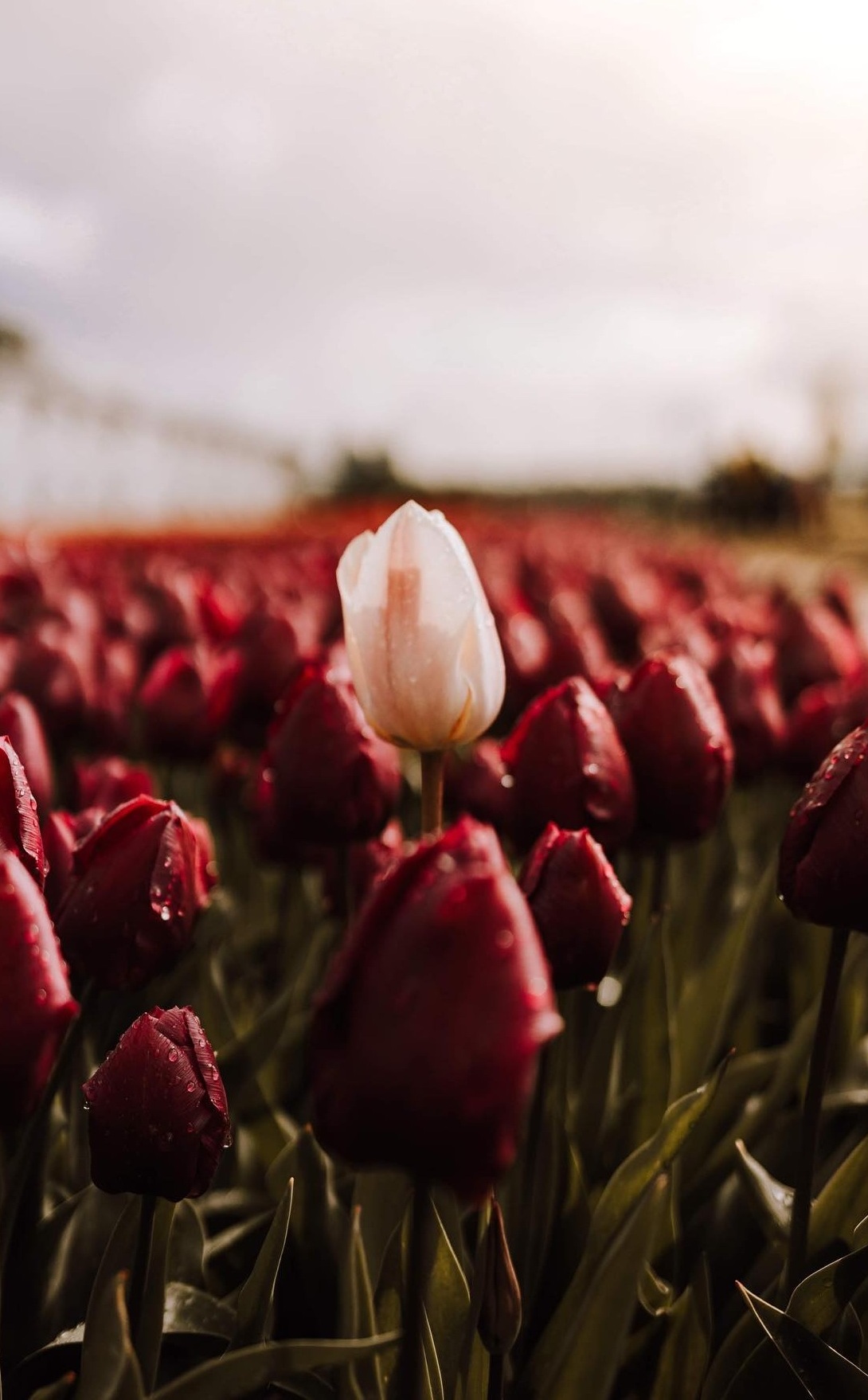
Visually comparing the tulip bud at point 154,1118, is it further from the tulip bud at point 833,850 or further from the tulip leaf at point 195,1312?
the tulip bud at point 833,850

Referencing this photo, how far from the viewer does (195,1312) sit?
45.9 inches

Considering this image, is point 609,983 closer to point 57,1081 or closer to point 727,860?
point 727,860

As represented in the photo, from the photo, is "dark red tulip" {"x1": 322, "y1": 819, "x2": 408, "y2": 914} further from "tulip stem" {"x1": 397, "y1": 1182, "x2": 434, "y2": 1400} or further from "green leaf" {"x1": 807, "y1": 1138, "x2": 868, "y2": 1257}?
"tulip stem" {"x1": 397, "y1": 1182, "x2": 434, "y2": 1400}

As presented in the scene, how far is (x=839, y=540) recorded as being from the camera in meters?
22.6

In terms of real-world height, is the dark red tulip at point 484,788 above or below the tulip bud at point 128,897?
below

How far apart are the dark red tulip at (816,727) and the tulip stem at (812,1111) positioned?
3.18 feet

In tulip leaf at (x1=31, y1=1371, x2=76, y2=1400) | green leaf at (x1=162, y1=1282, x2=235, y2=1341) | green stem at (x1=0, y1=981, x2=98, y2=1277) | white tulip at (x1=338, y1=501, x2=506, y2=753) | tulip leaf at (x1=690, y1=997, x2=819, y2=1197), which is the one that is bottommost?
tulip leaf at (x1=690, y1=997, x2=819, y2=1197)

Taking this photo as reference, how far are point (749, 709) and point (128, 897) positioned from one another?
1209 millimetres

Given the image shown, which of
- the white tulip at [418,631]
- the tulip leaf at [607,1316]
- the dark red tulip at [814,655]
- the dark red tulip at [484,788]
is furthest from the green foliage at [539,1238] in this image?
the dark red tulip at [814,655]

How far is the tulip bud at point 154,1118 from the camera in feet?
2.90

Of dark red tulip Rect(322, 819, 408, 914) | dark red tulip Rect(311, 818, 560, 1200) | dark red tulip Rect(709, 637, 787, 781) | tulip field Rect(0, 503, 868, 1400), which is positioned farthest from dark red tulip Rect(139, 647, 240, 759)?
dark red tulip Rect(311, 818, 560, 1200)

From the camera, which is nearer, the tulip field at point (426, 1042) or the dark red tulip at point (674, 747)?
the tulip field at point (426, 1042)

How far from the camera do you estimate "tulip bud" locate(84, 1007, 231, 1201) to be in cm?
88

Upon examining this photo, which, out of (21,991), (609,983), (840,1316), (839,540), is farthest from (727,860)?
(839,540)
